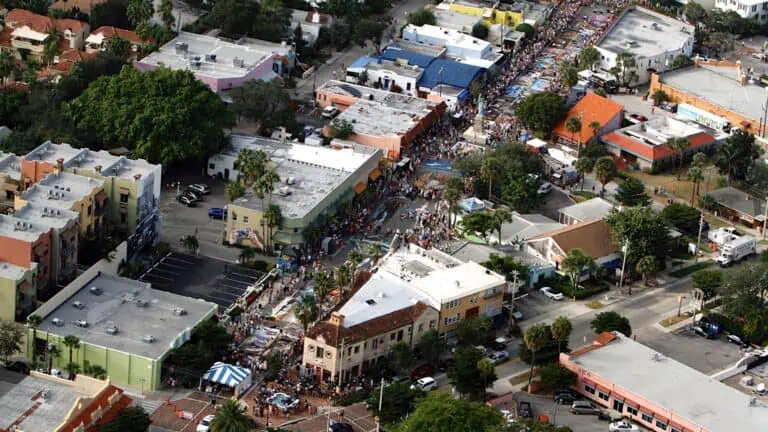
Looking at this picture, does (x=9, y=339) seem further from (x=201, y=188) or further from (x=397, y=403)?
(x=201, y=188)

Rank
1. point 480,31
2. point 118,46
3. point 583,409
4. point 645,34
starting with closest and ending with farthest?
point 583,409 → point 118,46 → point 480,31 → point 645,34

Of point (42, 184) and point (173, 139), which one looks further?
point (173, 139)

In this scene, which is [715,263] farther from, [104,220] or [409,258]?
[104,220]

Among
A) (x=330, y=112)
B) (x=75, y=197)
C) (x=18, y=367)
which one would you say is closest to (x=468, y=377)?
(x=18, y=367)

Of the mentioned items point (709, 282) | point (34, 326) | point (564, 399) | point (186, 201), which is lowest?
point (564, 399)

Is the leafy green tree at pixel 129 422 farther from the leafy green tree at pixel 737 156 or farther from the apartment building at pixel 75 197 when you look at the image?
the leafy green tree at pixel 737 156

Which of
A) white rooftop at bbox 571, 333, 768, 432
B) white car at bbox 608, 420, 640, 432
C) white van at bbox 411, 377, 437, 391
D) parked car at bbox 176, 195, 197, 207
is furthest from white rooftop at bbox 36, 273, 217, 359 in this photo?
white car at bbox 608, 420, 640, 432

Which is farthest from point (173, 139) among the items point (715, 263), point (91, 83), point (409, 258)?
point (715, 263)
